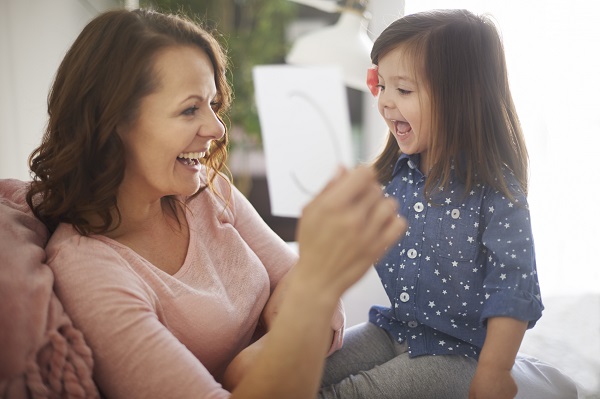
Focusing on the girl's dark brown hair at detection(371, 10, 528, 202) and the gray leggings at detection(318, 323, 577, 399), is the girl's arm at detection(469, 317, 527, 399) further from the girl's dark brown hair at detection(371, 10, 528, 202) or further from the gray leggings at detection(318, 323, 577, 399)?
the girl's dark brown hair at detection(371, 10, 528, 202)

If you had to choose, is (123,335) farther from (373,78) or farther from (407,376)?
(373,78)

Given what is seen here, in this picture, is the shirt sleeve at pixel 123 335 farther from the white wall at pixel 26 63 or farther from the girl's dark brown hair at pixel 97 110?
the white wall at pixel 26 63

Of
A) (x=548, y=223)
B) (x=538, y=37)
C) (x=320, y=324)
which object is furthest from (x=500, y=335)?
(x=538, y=37)

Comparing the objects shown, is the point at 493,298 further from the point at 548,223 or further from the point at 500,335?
the point at 548,223

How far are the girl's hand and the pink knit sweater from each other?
1.05 ft

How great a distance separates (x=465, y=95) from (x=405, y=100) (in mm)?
133

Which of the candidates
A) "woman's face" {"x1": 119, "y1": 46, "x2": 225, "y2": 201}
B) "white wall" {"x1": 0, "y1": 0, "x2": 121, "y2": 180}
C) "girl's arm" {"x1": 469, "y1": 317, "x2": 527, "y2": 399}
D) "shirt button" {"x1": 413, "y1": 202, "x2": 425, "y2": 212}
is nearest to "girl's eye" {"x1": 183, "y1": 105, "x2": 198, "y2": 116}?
"woman's face" {"x1": 119, "y1": 46, "x2": 225, "y2": 201}

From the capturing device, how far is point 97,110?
109cm

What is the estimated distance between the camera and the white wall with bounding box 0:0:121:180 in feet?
6.70

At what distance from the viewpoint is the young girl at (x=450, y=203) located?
1270mm

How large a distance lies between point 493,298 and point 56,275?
828 millimetres

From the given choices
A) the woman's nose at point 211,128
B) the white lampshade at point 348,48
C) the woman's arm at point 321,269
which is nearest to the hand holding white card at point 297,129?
the white lampshade at point 348,48

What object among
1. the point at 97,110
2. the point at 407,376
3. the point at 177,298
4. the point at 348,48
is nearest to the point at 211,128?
the point at 97,110

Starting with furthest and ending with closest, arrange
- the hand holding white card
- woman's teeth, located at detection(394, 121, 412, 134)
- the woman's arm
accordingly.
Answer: the hand holding white card
woman's teeth, located at detection(394, 121, 412, 134)
the woman's arm
